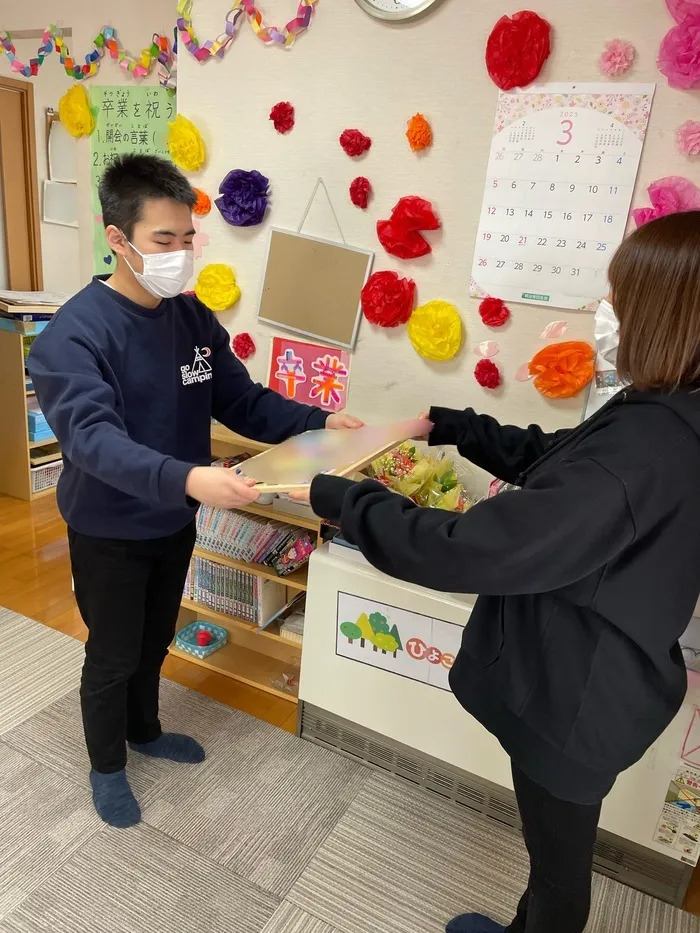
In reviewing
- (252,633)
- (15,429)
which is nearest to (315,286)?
(252,633)

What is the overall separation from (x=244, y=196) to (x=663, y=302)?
1.57m

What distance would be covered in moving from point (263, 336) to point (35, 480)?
2.03 metres

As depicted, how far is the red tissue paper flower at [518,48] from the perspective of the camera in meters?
1.66

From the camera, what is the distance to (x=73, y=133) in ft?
9.51

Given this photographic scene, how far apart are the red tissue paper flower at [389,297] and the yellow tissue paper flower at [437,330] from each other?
42mm

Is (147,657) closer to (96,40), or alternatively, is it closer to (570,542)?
(570,542)

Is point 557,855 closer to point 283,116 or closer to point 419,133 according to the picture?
point 419,133

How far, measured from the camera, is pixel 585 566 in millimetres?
907

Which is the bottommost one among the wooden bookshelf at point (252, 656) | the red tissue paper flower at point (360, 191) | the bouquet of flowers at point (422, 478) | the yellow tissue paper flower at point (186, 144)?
the wooden bookshelf at point (252, 656)

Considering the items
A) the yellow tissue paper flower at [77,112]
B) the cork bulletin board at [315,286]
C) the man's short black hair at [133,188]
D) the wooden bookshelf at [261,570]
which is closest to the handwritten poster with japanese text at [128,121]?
the yellow tissue paper flower at [77,112]

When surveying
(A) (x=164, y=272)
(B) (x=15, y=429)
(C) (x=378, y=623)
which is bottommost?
(B) (x=15, y=429)

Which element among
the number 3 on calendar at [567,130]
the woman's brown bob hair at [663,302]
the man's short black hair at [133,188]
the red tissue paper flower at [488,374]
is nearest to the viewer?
the woman's brown bob hair at [663,302]

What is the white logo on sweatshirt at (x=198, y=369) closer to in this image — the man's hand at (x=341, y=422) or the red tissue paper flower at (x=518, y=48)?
the man's hand at (x=341, y=422)

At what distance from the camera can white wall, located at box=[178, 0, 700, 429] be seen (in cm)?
166
